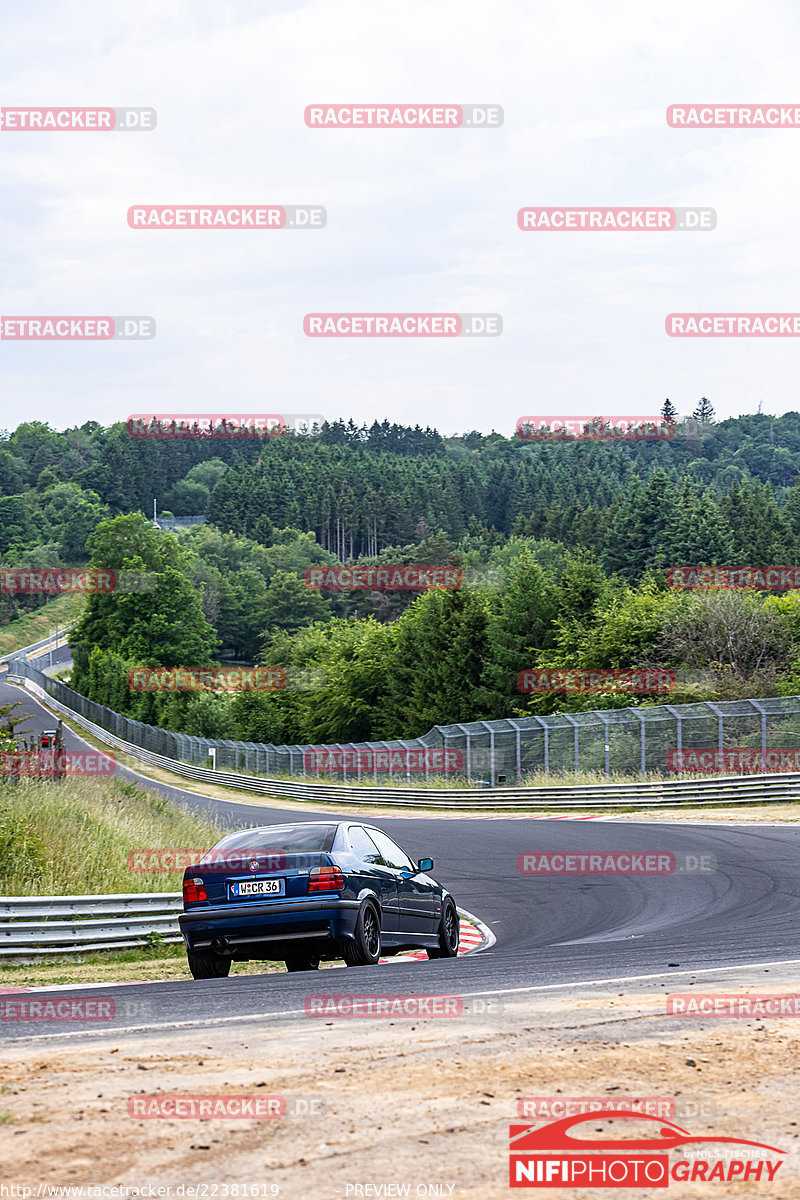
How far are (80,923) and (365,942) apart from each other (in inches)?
143

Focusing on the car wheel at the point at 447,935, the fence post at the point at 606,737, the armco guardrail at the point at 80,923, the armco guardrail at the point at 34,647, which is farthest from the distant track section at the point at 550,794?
the armco guardrail at the point at 34,647

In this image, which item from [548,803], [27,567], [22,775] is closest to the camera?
[22,775]

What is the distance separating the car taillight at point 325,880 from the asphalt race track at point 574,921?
2.34 ft

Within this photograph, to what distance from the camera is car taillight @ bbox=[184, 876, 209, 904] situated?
11305 millimetres

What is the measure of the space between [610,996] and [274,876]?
3.58m

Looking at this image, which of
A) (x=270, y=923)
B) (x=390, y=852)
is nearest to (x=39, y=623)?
(x=390, y=852)

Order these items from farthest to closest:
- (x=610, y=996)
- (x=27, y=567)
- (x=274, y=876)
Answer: (x=27, y=567), (x=274, y=876), (x=610, y=996)

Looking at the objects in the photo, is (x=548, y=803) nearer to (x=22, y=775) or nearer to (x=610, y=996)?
(x=22, y=775)

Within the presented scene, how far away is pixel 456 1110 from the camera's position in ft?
17.8

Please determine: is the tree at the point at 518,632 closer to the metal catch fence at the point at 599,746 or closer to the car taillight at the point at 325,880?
the metal catch fence at the point at 599,746

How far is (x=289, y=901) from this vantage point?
11.0 m

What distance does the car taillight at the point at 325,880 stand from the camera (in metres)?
11.0

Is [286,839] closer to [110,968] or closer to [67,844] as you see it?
[110,968]

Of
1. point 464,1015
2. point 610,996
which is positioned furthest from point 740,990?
point 464,1015
